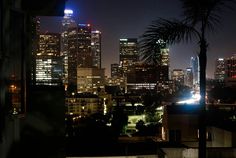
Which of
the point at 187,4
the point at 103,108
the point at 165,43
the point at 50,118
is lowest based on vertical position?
the point at 103,108

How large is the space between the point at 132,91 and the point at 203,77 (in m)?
→ 123

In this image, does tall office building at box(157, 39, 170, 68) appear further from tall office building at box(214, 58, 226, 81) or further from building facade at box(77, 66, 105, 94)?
building facade at box(77, 66, 105, 94)

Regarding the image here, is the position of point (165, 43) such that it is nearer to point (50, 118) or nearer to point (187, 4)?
point (187, 4)

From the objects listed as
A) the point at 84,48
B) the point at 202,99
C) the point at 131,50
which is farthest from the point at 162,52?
the point at 84,48

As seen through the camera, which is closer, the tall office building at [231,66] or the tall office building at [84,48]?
the tall office building at [231,66]

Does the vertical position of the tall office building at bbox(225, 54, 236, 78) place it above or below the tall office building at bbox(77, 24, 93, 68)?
below

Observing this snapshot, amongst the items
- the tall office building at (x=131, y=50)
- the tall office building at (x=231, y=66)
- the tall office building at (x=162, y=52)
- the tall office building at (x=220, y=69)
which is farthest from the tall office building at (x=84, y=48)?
the tall office building at (x=162, y=52)

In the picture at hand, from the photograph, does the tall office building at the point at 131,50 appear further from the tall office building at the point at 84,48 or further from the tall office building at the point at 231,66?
the tall office building at the point at 84,48

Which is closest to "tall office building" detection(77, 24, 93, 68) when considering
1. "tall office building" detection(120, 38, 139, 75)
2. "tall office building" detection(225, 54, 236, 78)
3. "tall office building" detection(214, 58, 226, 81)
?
"tall office building" detection(214, 58, 226, 81)

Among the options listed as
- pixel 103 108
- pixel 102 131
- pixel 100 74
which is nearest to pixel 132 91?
pixel 103 108

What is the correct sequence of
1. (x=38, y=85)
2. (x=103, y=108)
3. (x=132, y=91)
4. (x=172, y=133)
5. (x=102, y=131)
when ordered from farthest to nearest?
(x=132, y=91) < (x=103, y=108) < (x=102, y=131) < (x=172, y=133) < (x=38, y=85)

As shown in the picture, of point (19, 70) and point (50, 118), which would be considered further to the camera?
point (50, 118)

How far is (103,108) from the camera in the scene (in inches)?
4077

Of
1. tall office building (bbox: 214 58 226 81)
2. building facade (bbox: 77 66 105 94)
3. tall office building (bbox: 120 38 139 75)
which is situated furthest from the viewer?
building facade (bbox: 77 66 105 94)
